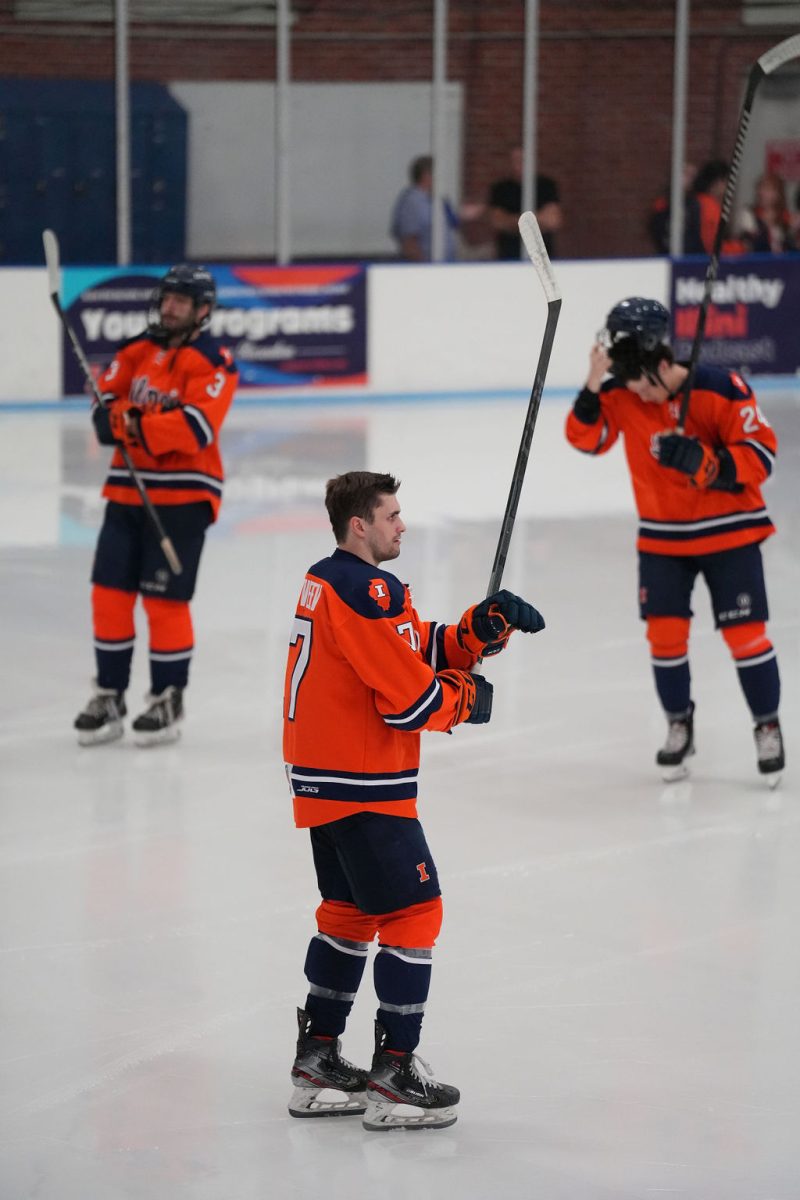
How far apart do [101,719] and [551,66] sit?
10280 millimetres

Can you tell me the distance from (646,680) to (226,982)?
2655 millimetres

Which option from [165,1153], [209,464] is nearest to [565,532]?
[209,464]

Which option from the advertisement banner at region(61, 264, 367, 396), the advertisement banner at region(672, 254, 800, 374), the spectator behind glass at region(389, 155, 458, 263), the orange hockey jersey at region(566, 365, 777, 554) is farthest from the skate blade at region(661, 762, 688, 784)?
the spectator behind glass at region(389, 155, 458, 263)

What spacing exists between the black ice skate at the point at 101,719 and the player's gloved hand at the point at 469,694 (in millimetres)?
2375

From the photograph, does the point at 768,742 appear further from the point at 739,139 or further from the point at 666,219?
the point at 666,219

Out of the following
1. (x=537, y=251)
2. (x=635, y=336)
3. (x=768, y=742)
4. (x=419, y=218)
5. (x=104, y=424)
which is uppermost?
(x=537, y=251)

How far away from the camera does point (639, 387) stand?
479 centimetres

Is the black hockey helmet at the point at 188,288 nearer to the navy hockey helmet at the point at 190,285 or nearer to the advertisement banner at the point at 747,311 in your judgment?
the navy hockey helmet at the point at 190,285

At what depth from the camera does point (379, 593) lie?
2.97m

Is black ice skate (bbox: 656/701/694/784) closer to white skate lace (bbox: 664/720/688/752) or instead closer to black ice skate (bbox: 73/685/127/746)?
white skate lace (bbox: 664/720/688/752)

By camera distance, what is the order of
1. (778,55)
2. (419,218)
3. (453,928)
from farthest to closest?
(419,218) < (778,55) < (453,928)

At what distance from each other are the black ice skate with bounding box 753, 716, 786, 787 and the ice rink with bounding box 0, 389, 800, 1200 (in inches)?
2.3

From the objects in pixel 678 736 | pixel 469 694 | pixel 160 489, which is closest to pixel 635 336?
pixel 678 736

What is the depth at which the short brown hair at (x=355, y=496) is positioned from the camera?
9.92ft
